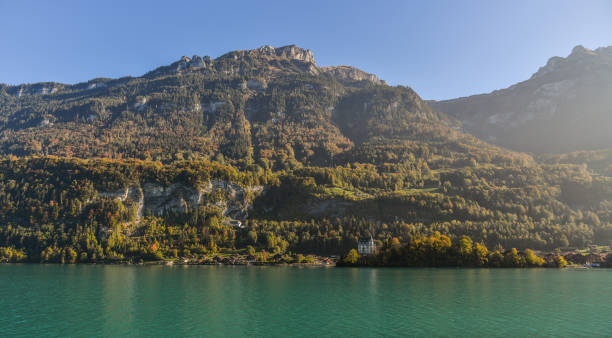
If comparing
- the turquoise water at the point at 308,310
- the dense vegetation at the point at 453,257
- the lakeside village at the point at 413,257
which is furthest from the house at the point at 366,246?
the turquoise water at the point at 308,310

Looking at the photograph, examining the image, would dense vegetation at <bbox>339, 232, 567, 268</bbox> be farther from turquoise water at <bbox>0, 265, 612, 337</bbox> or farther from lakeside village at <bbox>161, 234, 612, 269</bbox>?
turquoise water at <bbox>0, 265, 612, 337</bbox>

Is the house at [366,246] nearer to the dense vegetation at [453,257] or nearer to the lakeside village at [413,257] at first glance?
the lakeside village at [413,257]

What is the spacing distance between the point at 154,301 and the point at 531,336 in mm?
50761

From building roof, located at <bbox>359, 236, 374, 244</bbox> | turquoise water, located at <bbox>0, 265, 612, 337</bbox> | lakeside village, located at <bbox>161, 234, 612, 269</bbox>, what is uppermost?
building roof, located at <bbox>359, 236, 374, 244</bbox>

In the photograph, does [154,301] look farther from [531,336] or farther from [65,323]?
[531,336]

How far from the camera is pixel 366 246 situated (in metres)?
165

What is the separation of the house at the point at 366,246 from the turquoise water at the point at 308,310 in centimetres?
8730

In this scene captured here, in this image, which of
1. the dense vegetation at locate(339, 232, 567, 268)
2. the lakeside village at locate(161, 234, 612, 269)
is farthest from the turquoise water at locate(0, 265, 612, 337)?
the lakeside village at locate(161, 234, 612, 269)

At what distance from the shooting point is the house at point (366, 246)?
164 m

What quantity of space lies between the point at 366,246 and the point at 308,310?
118 metres

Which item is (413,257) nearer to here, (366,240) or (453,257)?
(453,257)

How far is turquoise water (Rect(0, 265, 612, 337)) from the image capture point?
40.6m

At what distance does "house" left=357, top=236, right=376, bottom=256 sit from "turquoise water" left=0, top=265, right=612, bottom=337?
87.3 meters

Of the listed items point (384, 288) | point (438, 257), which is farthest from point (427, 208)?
point (384, 288)
